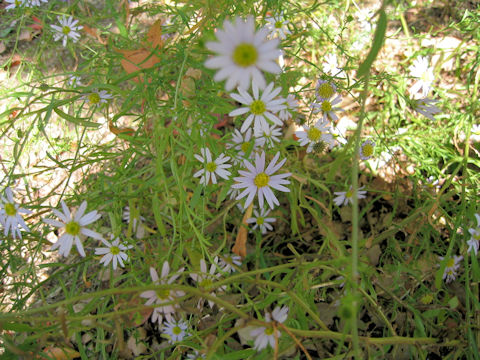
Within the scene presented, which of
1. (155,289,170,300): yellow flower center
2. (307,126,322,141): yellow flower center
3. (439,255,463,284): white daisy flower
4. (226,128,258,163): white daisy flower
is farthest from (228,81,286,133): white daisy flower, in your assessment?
(439,255,463,284): white daisy flower

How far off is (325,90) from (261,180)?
1.22 ft

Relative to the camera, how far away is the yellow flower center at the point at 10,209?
78cm

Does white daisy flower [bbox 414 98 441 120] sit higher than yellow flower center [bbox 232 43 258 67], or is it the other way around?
white daisy flower [bbox 414 98 441 120]

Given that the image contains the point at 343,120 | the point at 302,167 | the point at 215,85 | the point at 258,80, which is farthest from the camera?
the point at 343,120

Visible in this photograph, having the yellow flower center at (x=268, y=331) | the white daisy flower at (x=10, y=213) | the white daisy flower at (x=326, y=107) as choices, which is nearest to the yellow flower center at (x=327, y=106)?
the white daisy flower at (x=326, y=107)

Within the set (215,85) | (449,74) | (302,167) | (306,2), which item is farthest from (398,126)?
(215,85)

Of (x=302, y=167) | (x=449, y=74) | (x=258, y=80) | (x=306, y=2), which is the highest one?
(x=306, y=2)

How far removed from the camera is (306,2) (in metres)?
1.59

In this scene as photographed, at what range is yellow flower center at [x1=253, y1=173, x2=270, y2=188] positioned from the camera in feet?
2.93

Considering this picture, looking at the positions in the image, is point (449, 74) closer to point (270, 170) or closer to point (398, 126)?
point (398, 126)

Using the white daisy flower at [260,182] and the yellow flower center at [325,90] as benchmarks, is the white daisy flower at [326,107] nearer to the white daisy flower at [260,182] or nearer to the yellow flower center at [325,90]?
the yellow flower center at [325,90]

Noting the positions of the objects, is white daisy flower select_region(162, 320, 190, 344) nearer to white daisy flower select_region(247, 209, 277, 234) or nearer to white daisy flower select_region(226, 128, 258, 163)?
white daisy flower select_region(247, 209, 277, 234)

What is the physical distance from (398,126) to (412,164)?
0.57 feet

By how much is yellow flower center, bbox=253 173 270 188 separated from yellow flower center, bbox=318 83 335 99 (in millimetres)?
344
